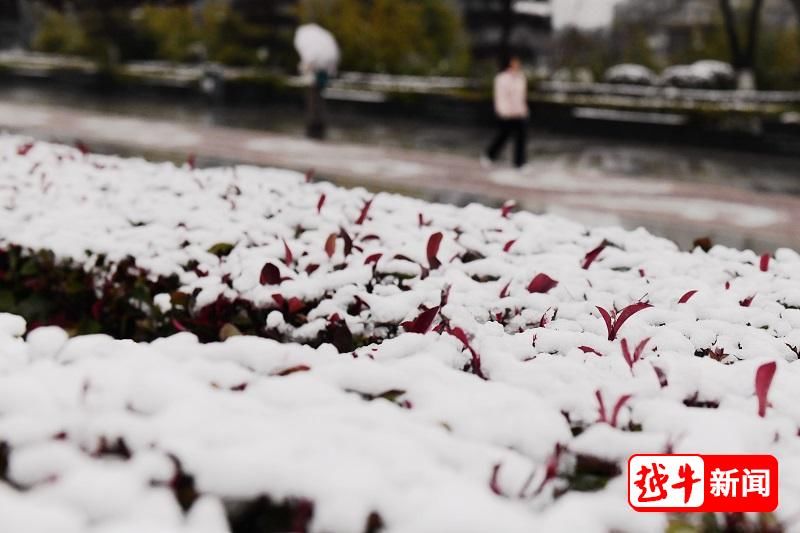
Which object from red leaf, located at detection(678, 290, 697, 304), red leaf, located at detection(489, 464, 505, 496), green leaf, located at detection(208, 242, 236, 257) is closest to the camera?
red leaf, located at detection(489, 464, 505, 496)

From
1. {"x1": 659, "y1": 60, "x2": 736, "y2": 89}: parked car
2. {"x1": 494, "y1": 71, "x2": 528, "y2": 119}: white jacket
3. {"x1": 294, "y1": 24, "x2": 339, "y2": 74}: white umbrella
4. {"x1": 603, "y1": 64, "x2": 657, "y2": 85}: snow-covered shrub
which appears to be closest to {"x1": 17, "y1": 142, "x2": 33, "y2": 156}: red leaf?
{"x1": 494, "y1": 71, "x2": 528, "y2": 119}: white jacket

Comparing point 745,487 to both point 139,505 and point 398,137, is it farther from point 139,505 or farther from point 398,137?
point 398,137

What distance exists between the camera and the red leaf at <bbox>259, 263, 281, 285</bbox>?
359 cm

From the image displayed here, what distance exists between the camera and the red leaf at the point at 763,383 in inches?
→ 93.3

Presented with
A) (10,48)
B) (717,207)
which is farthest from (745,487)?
(10,48)

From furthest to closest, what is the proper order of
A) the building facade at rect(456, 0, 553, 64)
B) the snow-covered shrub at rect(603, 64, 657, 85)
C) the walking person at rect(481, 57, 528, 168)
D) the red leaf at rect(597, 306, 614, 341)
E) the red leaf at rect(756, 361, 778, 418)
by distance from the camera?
the building facade at rect(456, 0, 553, 64) < the snow-covered shrub at rect(603, 64, 657, 85) < the walking person at rect(481, 57, 528, 168) < the red leaf at rect(597, 306, 614, 341) < the red leaf at rect(756, 361, 778, 418)

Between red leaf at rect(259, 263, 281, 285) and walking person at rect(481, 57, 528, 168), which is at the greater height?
walking person at rect(481, 57, 528, 168)

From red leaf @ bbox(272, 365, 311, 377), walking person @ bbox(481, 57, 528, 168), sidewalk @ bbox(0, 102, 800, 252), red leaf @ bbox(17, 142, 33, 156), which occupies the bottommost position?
sidewalk @ bbox(0, 102, 800, 252)

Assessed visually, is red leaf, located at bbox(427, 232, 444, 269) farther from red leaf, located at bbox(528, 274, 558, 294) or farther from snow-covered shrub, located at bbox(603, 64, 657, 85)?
snow-covered shrub, located at bbox(603, 64, 657, 85)

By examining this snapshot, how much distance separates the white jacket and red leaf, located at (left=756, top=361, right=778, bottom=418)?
36.4ft

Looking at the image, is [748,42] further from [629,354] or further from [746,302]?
[629,354]

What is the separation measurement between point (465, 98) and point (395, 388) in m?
17.1

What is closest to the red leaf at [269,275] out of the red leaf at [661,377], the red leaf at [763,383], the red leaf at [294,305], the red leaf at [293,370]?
the red leaf at [294,305]

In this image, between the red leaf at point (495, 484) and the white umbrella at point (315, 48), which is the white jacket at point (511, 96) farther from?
the red leaf at point (495, 484)
